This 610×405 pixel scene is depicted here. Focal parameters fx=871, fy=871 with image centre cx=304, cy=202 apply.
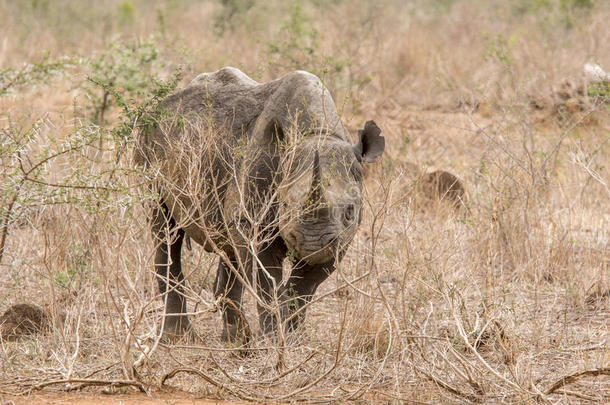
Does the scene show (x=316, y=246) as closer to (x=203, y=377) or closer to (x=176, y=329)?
(x=203, y=377)

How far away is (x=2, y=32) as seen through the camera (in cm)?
1689

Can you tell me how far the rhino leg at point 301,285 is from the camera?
630 centimetres

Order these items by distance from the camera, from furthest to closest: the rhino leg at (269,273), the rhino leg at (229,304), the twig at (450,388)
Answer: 1. the rhino leg at (229,304)
2. the rhino leg at (269,273)
3. the twig at (450,388)

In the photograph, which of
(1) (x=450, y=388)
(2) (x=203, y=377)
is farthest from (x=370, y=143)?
(2) (x=203, y=377)

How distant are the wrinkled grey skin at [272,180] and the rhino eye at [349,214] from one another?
16mm

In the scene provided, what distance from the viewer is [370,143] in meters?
6.08

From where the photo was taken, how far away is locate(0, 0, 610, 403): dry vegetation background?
5730mm

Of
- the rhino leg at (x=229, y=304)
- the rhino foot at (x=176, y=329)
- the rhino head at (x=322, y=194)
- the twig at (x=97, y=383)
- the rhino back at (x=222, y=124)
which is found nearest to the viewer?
the twig at (x=97, y=383)

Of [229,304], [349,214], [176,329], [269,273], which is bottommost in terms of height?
[176,329]

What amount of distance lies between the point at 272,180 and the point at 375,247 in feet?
3.06

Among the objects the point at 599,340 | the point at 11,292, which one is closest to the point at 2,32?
the point at 11,292

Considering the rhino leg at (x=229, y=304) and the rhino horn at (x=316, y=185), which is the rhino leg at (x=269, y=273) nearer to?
the rhino leg at (x=229, y=304)

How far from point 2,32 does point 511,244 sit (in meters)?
11.9

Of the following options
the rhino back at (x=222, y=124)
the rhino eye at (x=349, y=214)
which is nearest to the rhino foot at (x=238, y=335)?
the rhino back at (x=222, y=124)
